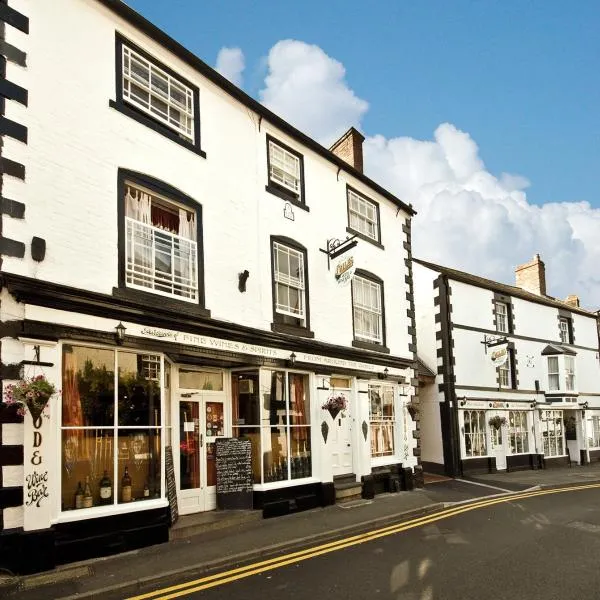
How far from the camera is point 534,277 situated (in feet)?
104

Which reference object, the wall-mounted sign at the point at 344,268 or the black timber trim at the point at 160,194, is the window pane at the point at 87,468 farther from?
the wall-mounted sign at the point at 344,268

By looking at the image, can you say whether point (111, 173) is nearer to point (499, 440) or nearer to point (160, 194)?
point (160, 194)

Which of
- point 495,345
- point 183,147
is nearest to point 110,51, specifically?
point 183,147

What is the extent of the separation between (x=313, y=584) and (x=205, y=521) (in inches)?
155

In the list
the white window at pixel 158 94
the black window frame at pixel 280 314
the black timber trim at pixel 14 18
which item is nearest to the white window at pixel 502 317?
the black window frame at pixel 280 314

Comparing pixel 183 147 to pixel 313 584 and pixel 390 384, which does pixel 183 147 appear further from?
pixel 390 384

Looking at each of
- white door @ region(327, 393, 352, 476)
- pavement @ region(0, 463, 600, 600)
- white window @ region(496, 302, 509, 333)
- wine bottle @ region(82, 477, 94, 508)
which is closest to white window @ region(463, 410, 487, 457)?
white window @ region(496, 302, 509, 333)

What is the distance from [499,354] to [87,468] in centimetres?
1877

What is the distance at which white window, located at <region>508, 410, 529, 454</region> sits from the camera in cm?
2433

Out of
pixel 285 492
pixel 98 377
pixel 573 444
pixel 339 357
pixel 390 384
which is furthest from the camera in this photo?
pixel 573 444

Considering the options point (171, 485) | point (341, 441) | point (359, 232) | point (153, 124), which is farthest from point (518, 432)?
point (153, 124)

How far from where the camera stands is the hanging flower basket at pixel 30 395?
7.64m

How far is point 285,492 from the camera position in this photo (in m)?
12.5

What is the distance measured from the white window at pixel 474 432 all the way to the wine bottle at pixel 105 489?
16.0m
